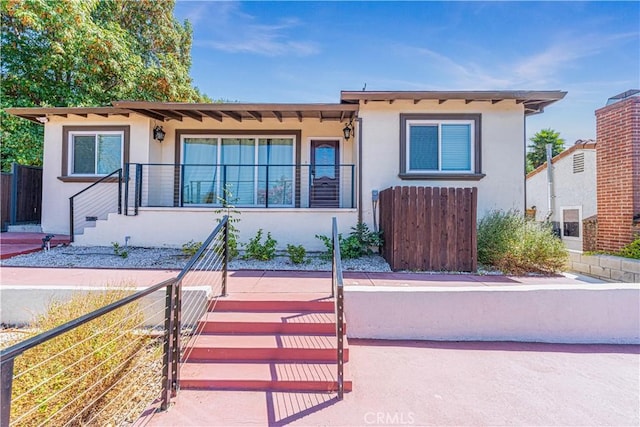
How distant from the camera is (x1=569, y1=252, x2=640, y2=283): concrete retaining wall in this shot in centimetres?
564

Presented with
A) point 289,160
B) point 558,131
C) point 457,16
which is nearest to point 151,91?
point 289,160

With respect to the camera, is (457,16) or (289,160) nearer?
(457,16)

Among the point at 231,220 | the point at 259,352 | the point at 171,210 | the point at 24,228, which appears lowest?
the point at 259,352

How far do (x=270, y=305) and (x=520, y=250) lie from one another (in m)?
5.04

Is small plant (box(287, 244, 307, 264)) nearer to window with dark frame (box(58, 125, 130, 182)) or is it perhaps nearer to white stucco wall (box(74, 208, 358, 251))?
white stucco wall (box(74, 208, 358, 251))

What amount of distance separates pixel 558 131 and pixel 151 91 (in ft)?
103

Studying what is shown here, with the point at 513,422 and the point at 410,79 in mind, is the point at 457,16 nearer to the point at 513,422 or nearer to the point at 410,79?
the point at 410,79

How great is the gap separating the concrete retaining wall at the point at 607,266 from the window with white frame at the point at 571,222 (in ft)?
21.9

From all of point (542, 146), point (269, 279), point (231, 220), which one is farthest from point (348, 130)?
point (542, 146)

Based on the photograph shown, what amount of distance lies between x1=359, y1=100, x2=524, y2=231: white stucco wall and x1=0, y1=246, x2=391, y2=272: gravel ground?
1731 millimetres

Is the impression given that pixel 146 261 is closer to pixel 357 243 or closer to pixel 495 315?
pixel 357 243

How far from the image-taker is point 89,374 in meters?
2.57

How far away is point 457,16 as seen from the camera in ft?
27.1

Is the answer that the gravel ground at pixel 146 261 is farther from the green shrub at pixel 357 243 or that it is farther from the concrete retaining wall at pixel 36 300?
the concrete retaining wall at pixel 36 300
